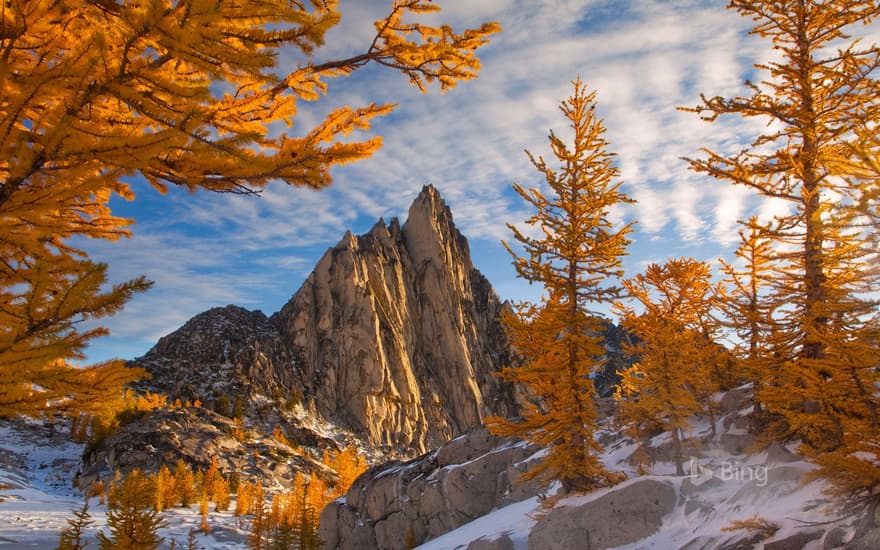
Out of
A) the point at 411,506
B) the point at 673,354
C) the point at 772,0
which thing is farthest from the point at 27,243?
the point at 411,506

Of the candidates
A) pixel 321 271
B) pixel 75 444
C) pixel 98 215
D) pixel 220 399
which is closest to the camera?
pixel 98 215

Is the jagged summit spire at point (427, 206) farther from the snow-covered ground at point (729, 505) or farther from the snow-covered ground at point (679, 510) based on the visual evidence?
the snow-covered ground at point (729, 505)

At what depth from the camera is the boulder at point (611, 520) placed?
1065 centimetres

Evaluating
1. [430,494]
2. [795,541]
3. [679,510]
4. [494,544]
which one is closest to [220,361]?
[430,494]

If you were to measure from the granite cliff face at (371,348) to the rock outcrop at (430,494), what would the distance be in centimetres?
4019

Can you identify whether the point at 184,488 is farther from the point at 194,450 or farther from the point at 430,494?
the point at 430,494

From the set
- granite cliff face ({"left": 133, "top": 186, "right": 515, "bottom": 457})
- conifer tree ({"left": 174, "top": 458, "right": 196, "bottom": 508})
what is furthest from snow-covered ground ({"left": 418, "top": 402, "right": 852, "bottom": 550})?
granite cliff face ({"left": 133, "top": 186, "right": 515, "bottom": 457})

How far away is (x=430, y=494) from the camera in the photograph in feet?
77.1

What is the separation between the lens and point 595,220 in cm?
1391

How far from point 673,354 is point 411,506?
50.9 feet

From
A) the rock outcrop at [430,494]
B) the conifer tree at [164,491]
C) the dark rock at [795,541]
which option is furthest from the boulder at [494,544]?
the conifer tree at [164,491]

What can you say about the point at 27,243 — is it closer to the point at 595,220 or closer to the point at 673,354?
the point at 595,220

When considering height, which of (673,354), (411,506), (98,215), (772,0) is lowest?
(411,506)

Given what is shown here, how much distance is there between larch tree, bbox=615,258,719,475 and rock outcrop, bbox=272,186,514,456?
65.5 m
